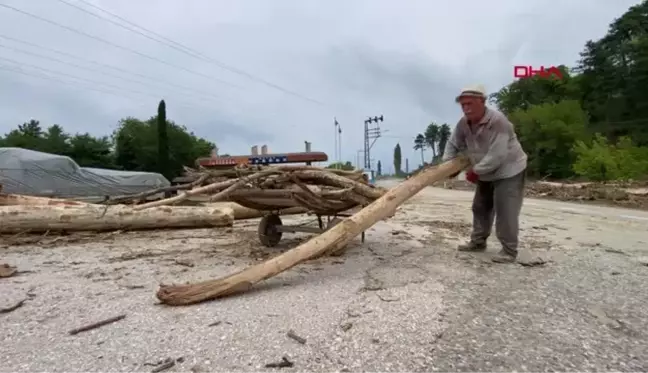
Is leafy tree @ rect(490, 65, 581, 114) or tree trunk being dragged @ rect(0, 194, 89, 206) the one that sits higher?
leafy tree @ rect(490, 65, 581, 114)

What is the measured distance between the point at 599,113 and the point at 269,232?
56819mm

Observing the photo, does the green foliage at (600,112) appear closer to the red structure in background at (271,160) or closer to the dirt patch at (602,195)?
the dirt patch at (602,195)

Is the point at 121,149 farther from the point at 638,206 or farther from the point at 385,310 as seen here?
the point at 385,310

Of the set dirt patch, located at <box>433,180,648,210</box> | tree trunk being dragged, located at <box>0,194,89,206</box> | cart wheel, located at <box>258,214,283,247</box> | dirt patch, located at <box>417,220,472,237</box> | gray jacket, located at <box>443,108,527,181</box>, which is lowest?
dirt patch, located at <box>433,180,648,210</box>

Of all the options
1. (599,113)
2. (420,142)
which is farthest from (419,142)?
(599,113)

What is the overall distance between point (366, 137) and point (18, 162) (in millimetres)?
51425

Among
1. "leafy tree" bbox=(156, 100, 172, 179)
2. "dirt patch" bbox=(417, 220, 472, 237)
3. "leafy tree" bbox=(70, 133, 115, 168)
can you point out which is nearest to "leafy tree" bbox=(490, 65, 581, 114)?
"leafy tree" bbox=(156, 100, 172, 179)

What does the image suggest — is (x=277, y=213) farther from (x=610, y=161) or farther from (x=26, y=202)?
(x=610, y=161)

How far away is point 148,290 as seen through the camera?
3715 mm

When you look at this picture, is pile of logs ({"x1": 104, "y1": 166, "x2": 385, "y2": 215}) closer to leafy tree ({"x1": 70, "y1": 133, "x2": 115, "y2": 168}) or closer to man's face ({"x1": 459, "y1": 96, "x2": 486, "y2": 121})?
man's face ({"x1": 459, "y1": 96, "x2": 486, "y2": 121})

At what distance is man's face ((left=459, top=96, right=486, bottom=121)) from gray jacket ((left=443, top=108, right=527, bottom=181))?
0.08m

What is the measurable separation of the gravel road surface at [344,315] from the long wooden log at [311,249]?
0.34 feet

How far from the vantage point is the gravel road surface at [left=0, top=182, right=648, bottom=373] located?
2.36 m

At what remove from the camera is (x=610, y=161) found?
119 feet
